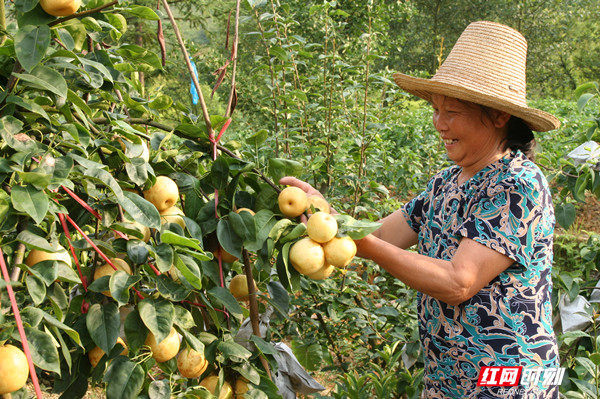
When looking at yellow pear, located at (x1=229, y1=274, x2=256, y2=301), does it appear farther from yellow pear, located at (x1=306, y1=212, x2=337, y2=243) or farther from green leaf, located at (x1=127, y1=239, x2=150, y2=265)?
green leaf, located at (x1=127, y1=239, x2=150, y2=265)

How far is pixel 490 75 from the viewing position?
1.76 m

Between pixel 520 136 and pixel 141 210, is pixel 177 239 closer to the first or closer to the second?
pixel 141 210

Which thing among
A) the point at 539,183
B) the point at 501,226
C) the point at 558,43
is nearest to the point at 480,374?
the point at 501,226

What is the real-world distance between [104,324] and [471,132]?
124cm

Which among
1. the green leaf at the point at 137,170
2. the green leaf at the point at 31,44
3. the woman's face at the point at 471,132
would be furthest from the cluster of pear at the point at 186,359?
the woman's face at the point at 471,132

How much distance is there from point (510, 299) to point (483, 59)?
79cm

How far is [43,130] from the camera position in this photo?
1.21 m

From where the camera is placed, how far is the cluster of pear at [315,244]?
48.7 inches

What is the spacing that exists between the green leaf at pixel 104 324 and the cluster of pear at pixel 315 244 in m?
0.41

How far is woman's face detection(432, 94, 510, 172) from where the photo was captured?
5.71ft

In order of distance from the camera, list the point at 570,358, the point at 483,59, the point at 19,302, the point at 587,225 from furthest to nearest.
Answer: the point at 587,225, the point at 570,358, the point at 483,59, the point at 19,302

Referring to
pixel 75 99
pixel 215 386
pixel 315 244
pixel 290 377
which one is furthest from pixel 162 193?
pixel 290 377

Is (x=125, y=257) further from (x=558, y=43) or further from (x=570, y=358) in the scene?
(x=558, y=43)

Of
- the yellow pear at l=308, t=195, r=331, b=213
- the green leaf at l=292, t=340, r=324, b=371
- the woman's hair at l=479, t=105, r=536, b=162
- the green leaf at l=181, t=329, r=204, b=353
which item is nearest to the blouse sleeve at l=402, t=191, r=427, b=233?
the woman's hair at l=479, t=105, r=536, b=162
